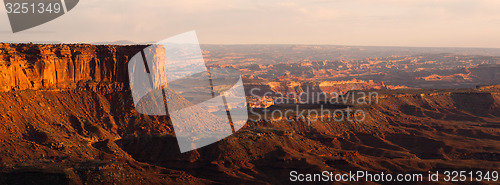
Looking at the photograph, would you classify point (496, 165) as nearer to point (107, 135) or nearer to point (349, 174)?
point (349, 174)

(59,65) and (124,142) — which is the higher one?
(59,65)

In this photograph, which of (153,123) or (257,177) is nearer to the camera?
(257,177)

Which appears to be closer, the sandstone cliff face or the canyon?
the canyon

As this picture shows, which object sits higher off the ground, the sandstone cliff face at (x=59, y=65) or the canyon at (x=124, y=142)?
the sandstone cliff face at (x=59, y=65)

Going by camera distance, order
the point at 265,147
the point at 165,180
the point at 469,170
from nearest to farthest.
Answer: the point at 165,180
the point at 265,147
the point at 469,170

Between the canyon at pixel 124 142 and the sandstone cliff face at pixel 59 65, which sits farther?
the sandstone cliff face at pixel 59 65

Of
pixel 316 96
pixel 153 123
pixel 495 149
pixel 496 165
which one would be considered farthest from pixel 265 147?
pixel 316 96

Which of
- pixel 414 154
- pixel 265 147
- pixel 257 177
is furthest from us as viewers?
pixel 414 154

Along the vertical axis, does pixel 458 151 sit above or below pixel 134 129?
below
